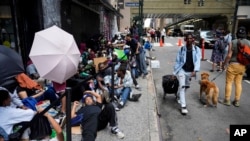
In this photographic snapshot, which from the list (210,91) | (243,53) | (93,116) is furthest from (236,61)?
(93,116)

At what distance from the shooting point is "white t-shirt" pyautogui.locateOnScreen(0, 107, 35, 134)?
2734 millimetres

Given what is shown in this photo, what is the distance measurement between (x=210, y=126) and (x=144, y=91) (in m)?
2.42

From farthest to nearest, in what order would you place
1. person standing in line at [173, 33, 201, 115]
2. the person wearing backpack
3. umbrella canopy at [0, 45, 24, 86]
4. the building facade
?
the building facade, the person wearing backpack, person standing in line at [173, 33, 201, 115], umbrella canopy at [0, 45, 24, 86]

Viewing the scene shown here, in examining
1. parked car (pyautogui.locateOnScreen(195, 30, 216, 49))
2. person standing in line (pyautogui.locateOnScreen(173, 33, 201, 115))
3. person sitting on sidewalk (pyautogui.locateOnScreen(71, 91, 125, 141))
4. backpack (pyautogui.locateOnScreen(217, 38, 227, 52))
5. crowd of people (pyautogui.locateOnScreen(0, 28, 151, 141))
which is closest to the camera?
crowd of people (pyautogui.locateOnScreen(0, 28, 151, 141))

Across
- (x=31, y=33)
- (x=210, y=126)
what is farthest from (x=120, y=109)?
(x=31, y=33)

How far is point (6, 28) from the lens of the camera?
6.68 m

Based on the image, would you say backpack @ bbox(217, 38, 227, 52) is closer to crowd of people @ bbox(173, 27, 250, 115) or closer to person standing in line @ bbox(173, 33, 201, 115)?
crowd of people @ bbox(173, 27, 250, 115)

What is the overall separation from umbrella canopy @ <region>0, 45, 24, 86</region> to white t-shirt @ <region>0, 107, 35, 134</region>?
1.68 ft

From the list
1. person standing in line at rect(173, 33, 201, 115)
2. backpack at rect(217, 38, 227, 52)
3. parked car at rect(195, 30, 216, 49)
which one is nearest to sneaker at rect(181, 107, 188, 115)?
person standing in line at rect(173, 33, 201, 115)

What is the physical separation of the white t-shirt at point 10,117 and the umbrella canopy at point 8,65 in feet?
1.68

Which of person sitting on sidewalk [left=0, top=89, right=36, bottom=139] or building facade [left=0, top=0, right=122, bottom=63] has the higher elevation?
building facade [left=0, top=0, right=122, bottom=63]

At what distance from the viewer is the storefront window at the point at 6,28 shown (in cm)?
653

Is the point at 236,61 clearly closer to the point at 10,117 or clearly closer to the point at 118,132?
the point at 118,132

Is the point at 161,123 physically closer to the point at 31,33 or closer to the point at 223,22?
the point at 31,33
